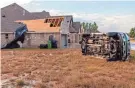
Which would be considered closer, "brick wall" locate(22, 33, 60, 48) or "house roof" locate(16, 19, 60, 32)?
"brick wall" locate(22, 33, 60, 48)

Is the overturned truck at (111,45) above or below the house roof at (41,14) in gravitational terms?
below

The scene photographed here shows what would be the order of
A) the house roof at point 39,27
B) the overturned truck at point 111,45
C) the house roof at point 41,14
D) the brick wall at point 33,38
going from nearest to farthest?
the overturned truck at point 111,45 → the brick wall at point 33,38 → the house roof at point 39,27 → the house roof at point 41,14

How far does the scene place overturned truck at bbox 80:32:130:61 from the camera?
643 inches

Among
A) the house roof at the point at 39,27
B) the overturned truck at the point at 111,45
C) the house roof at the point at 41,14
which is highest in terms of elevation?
the house roof at the point at 41,14

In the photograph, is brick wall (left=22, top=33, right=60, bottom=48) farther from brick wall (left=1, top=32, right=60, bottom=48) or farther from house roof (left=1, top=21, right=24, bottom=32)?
house roof (left=1, top=21, right=24, bottom=32)

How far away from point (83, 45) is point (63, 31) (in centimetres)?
1593

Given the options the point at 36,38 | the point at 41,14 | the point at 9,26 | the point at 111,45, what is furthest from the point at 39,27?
the point at 111,45

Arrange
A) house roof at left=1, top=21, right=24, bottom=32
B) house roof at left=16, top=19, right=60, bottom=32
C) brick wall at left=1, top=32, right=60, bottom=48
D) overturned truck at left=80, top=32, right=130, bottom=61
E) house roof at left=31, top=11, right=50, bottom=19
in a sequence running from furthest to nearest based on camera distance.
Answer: house roof at left=31, top=11, right=50, bottom=19 → house roof at left=16, top=19, right=60, bottom=32 → house roof at left=1, top=21, right=24, bottom=32 → brick wall at left=1, top=32, right=60, bottom=48 → overturned truck at left=80, top=32, right=130, bottom=61

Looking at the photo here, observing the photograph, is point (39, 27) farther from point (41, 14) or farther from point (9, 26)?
point (41, 14)

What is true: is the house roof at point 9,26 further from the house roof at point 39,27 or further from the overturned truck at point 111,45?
the overturned truck at point 111,45

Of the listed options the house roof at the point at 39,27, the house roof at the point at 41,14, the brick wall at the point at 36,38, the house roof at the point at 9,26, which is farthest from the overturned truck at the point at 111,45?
the house roof at the point at 41,14

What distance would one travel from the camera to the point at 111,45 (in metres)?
16.6

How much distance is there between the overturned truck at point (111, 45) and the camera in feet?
53.6

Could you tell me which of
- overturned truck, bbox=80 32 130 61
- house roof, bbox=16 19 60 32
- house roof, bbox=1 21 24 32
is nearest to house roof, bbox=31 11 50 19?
house roof, bbox=16 19 60 32
